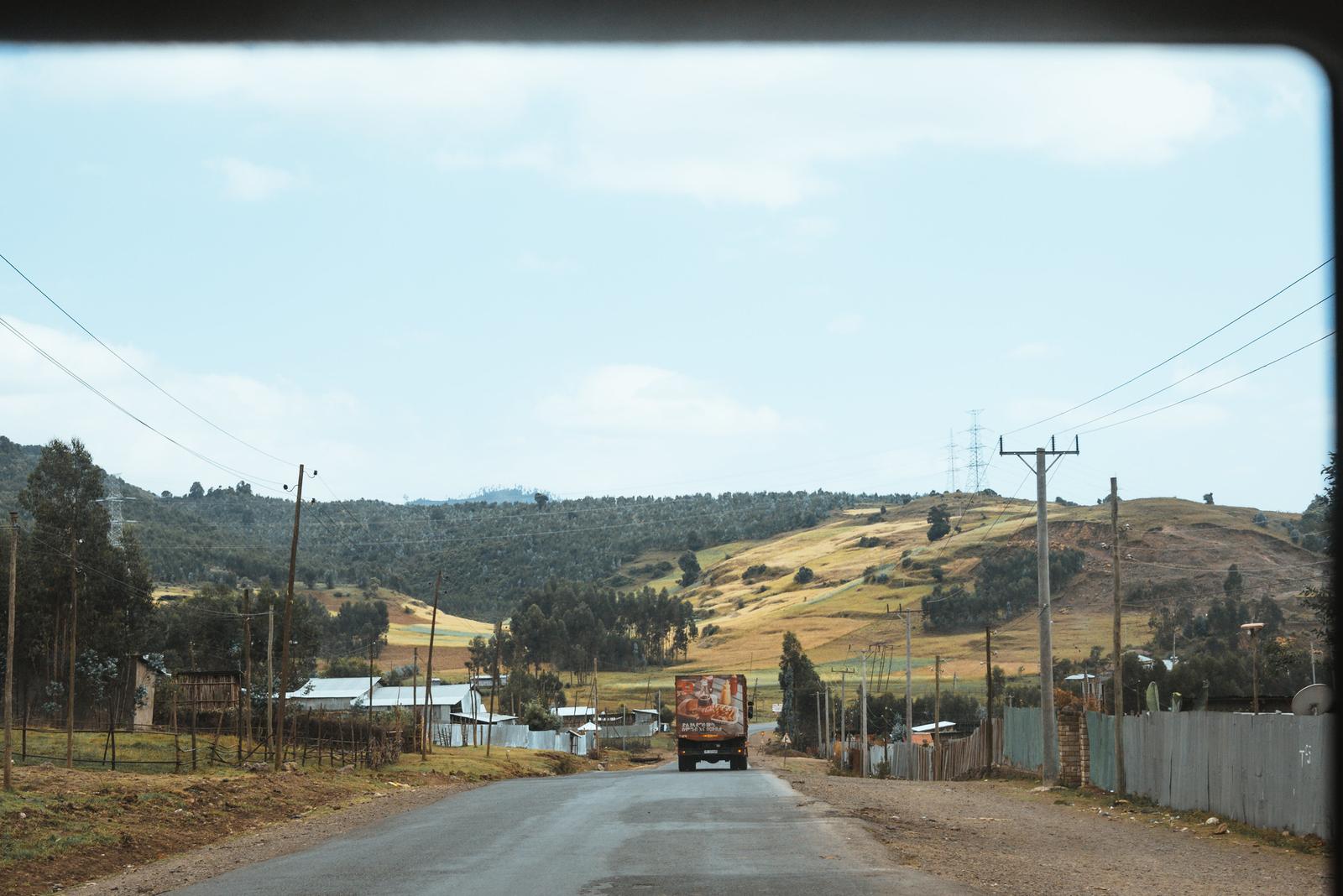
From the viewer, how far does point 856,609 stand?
145625 mm

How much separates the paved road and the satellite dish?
6.36 meters

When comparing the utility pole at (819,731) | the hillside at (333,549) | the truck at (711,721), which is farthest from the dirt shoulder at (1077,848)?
the hillside at (333,549)

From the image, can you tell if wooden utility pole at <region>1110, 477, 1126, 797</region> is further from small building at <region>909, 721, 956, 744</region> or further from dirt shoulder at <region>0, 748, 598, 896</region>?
small building at <region>909, 721, 956, 744</region>

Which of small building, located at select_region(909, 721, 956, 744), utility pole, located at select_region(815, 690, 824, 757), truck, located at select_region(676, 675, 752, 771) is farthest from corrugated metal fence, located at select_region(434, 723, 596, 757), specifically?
truck, located at select_region(676, 675, 752, 771)

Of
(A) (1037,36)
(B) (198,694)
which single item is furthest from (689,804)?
(B) (198,694)

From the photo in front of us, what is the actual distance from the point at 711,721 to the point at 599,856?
34446 millimetres

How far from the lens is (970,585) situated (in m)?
134

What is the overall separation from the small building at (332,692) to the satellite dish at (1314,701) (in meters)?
75.5

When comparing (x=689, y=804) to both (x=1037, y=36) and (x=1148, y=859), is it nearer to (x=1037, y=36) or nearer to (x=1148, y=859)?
(x=1148, y=859)

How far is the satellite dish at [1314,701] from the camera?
1772 centimetres

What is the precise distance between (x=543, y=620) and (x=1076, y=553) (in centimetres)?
5630

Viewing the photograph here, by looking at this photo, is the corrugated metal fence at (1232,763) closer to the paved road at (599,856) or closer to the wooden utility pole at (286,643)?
the paved road at (599,856)

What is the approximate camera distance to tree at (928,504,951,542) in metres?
170

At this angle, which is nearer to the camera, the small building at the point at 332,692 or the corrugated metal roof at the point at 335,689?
the small building at the point at 332,692
